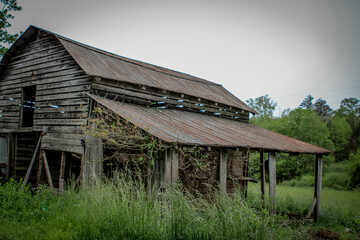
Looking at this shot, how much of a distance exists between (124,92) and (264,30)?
108420mm

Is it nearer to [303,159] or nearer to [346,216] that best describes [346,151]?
[303,159]

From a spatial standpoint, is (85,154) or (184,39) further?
(184,39)

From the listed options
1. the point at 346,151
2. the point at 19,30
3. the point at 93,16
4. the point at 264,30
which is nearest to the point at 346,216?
the point at 19,30

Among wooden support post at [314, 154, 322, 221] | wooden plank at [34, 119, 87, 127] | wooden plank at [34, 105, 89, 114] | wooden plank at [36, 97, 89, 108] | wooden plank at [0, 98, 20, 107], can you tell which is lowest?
wooden support post at [314, 154, 322, 221]

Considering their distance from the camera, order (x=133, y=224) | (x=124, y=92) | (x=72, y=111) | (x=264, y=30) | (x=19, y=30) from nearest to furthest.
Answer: (x=133, y=224) < (x=72, y=111) < (x=124, y=92) < (x=19, y=30) < (x=264, y=30)

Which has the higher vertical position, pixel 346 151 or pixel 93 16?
pixel 93 16

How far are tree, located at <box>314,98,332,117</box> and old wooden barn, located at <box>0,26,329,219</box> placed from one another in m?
55.1

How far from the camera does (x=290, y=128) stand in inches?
1227

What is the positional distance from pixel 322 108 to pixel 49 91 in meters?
63.4

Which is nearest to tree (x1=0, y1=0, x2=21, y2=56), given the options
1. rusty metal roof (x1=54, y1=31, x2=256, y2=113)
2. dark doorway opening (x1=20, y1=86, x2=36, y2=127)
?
dark doorway opening (x1=20, y1=86, x2=36, y2=127)

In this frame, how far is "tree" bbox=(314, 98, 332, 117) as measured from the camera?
197 feet

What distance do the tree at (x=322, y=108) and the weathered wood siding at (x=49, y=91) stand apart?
61616mm

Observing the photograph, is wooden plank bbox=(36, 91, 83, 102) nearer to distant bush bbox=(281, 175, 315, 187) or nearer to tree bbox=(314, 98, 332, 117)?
distant bush bbox=(281, 175, 315, 187)

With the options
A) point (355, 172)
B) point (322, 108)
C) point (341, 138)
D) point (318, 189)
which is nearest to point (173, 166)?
point (318, 189)
